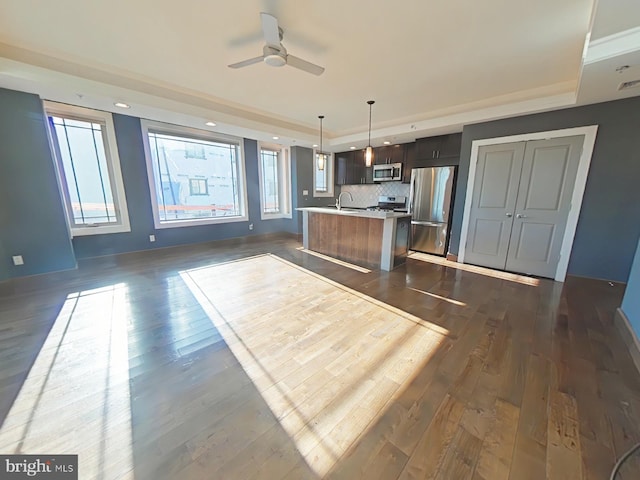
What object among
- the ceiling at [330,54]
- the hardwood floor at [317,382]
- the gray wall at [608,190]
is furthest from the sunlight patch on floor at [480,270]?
the ceiling at [330,54]

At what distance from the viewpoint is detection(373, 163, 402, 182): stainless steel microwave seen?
19.1 feet

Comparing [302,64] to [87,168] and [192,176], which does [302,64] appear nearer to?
[192,176]

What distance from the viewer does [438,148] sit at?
485 cm

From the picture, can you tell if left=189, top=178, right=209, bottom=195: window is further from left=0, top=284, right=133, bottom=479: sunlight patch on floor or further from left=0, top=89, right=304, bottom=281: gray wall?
left=0, top=284, right=133, bottom=479: sunlight patch on floor

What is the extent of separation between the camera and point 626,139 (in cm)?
302

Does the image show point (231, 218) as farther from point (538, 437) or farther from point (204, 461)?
point (538, 437)

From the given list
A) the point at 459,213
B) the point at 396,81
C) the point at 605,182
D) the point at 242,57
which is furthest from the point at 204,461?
the point at 605,182

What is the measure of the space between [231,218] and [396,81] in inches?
176

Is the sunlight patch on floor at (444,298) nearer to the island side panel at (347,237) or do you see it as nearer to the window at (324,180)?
the island side panel at (347,237)

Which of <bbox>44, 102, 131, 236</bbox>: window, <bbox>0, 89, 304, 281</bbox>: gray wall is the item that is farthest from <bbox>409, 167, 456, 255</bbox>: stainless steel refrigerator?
<bbox>44, 102, 131, 236</bbox>: window

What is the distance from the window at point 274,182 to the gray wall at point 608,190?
5.11 metres

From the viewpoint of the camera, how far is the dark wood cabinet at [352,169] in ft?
21.6

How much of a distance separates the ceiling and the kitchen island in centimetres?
192

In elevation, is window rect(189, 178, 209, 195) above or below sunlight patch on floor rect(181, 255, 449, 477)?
above
